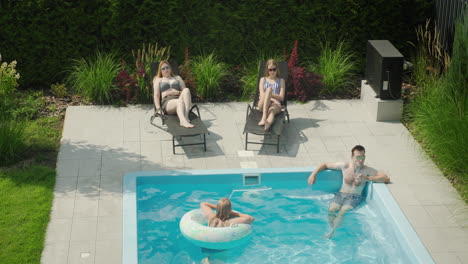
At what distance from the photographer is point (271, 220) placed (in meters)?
9.54

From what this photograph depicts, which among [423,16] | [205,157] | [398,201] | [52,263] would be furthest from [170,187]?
[423,16]

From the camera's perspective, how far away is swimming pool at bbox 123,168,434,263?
8633 millimetres

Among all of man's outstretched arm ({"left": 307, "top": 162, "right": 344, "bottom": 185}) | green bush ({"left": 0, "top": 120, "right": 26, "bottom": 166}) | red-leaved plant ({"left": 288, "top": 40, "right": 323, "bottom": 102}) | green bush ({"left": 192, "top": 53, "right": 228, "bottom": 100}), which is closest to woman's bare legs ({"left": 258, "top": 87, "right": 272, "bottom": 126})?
man's outstretched arm ({"left": 307, "top": 162, "right": 344, "bottom": 185})

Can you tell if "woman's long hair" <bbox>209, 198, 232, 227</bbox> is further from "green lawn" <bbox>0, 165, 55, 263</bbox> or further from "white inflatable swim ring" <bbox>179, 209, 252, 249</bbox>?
"green lawn" <bbox>0, 165, 55, 263</bbox>

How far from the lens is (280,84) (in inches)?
476

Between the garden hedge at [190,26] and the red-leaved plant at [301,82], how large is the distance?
80 cm

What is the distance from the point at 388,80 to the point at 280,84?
193cm

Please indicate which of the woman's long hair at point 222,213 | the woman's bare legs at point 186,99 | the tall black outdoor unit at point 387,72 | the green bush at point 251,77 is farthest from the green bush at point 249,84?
the woman's long hair at point 222,213

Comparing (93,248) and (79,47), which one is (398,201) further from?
(79,47)

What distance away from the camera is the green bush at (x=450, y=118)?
10273 mm

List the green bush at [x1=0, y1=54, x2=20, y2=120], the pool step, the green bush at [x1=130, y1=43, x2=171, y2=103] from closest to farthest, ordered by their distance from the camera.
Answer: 1. the pool step
2. the green bush at [x1=0, y1=54, x2=20, y2=120]
3. the green bush at [x1=130, y1=43, x2=171, y2=103]

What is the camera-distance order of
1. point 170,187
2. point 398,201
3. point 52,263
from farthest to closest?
point 170,187 → point 398,201 → point 52,263

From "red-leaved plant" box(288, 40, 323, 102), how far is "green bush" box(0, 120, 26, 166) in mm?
5215

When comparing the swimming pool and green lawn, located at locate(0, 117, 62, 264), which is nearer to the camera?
green lawn, located at locate(0, 117, 62, 264)
